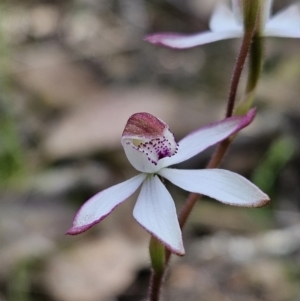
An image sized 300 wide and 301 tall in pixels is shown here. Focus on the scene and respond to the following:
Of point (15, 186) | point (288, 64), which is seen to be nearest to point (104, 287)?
point (15, 186)

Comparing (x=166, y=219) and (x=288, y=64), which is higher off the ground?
(x=166, y=219)

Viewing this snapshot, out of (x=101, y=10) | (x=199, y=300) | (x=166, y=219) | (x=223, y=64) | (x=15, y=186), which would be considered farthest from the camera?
(x=101, y=10)

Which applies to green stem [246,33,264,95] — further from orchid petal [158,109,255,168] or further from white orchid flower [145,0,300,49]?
orchid petal [158,109,255,168]

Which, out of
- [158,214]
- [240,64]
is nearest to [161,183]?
[158,214]

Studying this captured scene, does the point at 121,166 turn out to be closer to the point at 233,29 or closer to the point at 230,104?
the point at 233,29

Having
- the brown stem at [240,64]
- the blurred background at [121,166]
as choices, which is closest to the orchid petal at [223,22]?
the brown stem at [240,64]

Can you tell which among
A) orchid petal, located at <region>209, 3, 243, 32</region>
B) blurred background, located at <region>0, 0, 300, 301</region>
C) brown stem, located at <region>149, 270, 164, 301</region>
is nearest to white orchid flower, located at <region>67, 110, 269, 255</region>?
brown stem, located at <region>149, 270, 164, 301</region>

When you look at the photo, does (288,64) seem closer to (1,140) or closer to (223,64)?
(223,64)
